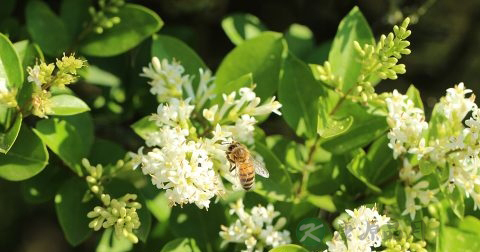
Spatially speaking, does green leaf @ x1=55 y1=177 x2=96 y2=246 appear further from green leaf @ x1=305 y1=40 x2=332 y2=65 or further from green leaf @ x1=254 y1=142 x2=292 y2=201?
green leaf @ x1=305 y1=40 x2=332 y2=65

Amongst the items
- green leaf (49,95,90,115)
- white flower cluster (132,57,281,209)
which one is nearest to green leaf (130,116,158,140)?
white flower cluster (132,57,281,209)

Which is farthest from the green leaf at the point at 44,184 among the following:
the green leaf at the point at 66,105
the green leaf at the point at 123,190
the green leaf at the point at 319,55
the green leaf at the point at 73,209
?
the green leaf at the point at 319,55

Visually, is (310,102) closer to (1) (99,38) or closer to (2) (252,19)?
(2) (252,19)

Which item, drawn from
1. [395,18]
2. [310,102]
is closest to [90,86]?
[310,102]

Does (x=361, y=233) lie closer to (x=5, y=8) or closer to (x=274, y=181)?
(x=274, y=181)

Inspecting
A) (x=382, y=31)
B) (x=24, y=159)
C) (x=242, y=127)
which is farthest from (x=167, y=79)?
(x=382, y=31)

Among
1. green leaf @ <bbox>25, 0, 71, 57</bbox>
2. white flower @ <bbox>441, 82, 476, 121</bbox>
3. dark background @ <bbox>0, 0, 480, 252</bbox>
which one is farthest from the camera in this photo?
dark background @ <bbox>0, 0, 480, 252</bbox>
